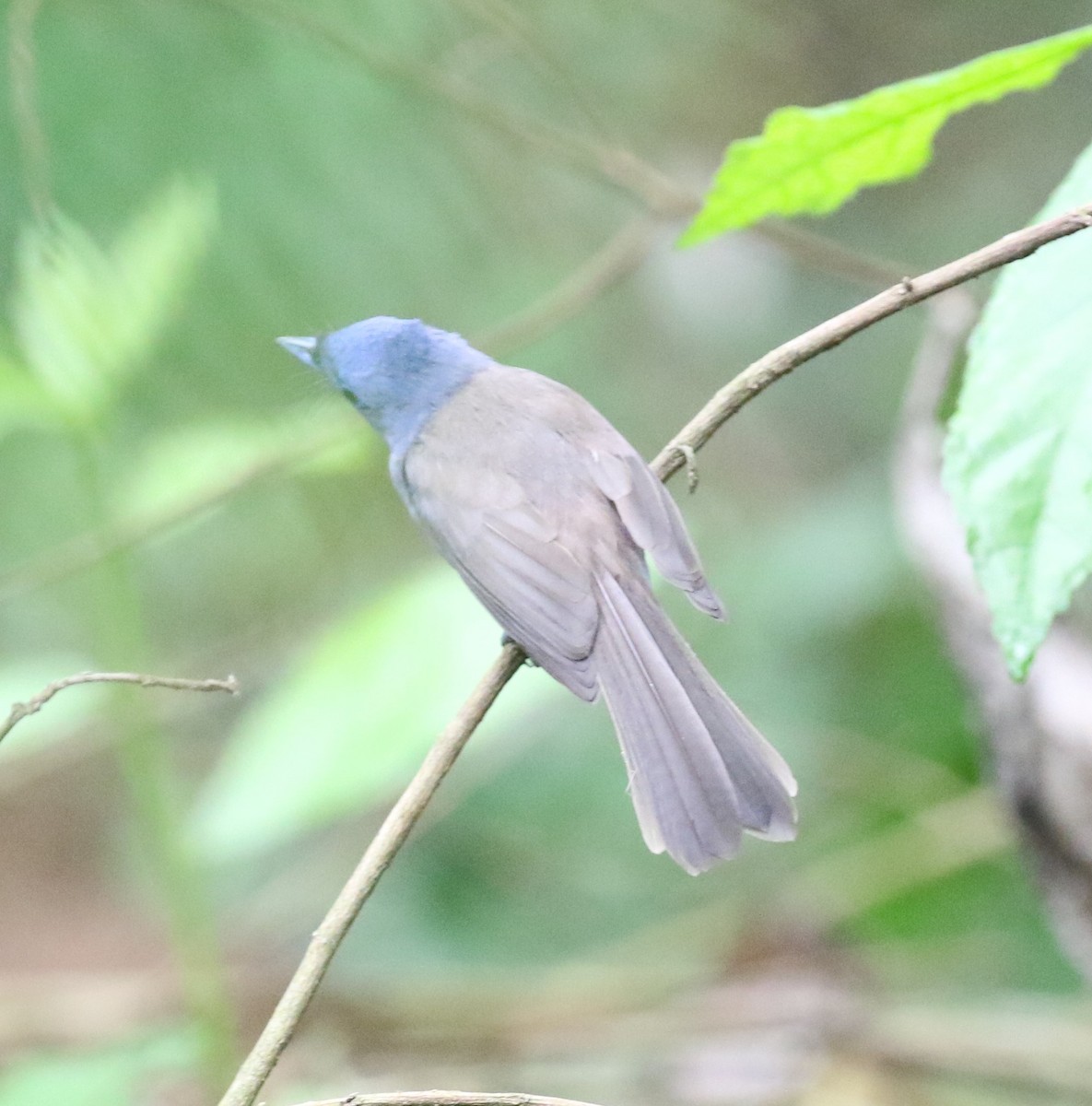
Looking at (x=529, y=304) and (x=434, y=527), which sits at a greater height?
(x=529, y=304)

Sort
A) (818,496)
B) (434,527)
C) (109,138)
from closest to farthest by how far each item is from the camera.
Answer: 1. (434,527)
2. (109,138)
3. (818,496)

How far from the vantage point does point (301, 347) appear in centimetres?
275

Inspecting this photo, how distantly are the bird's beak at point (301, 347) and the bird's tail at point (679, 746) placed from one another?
30.8 inches

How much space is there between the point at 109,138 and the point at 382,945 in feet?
6.83

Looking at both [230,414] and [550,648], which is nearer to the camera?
[550,648]

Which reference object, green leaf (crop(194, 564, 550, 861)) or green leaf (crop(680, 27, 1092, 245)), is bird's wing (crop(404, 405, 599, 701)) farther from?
green leaf (crop(680, 27, 1092, 245))

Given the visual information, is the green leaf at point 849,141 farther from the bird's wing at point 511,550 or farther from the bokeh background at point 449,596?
the bokeh background at point 449,596

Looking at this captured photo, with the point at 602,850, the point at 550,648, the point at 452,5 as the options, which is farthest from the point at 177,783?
the point at 550,648

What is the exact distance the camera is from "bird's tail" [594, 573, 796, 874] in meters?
1.78

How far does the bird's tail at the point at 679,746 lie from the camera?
1.78 metres

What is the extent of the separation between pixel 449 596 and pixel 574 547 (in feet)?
1.48

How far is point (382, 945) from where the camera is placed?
13.3ft

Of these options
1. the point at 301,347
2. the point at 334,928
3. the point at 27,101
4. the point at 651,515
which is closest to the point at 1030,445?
the point at 334,928

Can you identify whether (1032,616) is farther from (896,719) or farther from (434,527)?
(896,719)
